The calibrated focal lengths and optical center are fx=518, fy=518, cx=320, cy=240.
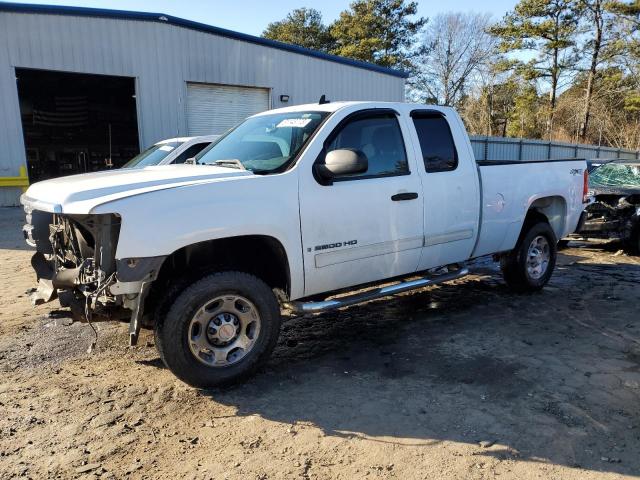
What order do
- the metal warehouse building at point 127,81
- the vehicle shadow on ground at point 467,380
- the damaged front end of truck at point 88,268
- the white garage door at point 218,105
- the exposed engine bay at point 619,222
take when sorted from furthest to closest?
the white garage door at point 218,105
the metal warehouse building at point 127,81
the exposed engine bay at point 619,222
the damaged front end of truck at point 88,268
the vehicle shadow on ground at point 467,380

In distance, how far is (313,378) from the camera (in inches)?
159

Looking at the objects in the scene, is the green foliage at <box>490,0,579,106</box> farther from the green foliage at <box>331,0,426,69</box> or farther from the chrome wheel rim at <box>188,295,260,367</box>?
the chrome wheel rim at <box>188,295,260,367</box>

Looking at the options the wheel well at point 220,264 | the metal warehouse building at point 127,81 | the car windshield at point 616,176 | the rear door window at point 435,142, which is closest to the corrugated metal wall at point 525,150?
→ the metal warehouse building at point 127,81

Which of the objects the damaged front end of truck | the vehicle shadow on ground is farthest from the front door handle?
the damaged front end of truck

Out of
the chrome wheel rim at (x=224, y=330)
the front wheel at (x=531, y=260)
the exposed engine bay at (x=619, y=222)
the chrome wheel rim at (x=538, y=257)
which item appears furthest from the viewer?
the exposed engine bay at (x=619, y=222)

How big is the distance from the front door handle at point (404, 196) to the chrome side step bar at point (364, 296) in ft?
2.59

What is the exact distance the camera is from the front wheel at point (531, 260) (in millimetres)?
6188

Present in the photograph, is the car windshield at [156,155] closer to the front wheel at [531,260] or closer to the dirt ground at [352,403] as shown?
the dirt ground at [352,403]

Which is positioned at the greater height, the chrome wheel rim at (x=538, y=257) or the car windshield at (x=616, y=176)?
the car windshield at (x=616, y=176)

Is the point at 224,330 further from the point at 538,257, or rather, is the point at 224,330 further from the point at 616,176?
the point at 616,176

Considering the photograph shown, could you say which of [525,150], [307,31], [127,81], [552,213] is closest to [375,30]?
[307,31]

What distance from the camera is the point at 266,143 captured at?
4492mm

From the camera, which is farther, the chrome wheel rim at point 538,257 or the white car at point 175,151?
the white car at point 175,151

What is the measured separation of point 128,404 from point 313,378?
135 cm
